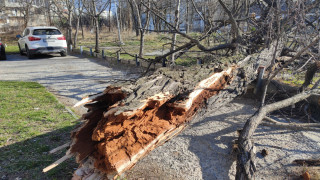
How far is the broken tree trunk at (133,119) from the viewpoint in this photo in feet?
7.12

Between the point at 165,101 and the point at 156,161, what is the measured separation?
1401 millimetres

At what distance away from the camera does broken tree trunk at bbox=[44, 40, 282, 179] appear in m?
2.17

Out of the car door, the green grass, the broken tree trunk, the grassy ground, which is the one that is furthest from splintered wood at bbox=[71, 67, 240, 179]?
the green grass

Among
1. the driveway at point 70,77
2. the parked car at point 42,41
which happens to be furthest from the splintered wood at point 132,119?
the parked car at point 42,41

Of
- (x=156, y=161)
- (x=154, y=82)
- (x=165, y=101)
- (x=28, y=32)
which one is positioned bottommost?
(x=156, y=161)

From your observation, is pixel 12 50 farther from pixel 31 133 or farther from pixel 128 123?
pixel 128 123

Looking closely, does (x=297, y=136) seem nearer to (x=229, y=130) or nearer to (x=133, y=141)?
(x=229, y=130)

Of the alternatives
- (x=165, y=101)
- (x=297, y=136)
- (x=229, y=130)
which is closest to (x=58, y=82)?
(x=229, y=130)

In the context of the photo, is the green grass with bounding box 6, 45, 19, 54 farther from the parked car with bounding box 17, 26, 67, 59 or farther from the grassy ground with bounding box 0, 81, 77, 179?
the grassy ground with bounding box 0, 81, 77, 179

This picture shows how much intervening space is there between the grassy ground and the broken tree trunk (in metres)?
0.90

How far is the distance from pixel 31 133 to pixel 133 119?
245 cm

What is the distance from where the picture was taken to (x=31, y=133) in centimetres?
389

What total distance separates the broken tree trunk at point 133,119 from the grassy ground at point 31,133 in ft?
2.95

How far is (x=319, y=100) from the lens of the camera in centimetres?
479
